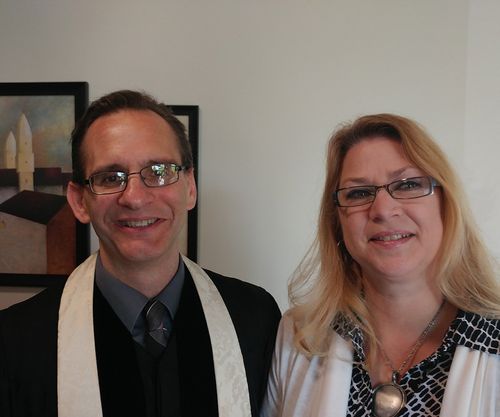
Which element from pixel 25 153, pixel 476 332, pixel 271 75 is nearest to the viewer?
pixel 476 332

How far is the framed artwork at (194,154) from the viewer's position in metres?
1.88

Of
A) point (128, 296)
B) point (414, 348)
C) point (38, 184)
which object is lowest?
point (414, 348)

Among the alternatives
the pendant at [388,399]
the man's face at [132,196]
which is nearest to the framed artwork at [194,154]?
the man's face at [132,196]

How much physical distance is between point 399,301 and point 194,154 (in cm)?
109

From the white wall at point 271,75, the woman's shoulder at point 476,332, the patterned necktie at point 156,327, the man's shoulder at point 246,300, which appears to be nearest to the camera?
the woman's shoulder at point 476,332

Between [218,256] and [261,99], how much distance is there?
2.47 ft

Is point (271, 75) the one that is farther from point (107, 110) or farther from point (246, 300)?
point (246, 300)

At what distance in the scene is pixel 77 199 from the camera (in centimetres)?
134

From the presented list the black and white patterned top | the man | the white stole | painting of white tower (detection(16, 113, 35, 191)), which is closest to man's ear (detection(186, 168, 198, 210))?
the man

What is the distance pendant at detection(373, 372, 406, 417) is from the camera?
1.12 m

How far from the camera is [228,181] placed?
191cm

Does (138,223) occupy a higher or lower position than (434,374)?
higher

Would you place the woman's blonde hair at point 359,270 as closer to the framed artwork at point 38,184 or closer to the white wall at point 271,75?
the white wall at point 271,75

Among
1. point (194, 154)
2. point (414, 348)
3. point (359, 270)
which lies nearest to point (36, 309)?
point (194, 154)
